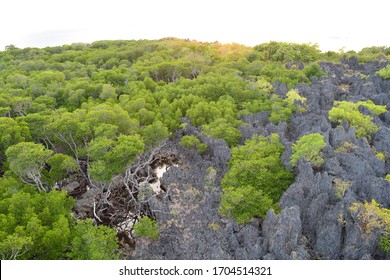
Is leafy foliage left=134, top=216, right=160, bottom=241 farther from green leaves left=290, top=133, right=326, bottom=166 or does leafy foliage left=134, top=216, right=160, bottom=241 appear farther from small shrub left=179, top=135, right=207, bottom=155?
green leaves left=290, top=133, right=326, bottom=166

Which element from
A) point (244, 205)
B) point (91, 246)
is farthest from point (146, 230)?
point (244, 205)

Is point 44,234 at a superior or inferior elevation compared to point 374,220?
inferior

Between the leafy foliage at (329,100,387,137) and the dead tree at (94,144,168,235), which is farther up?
the leafy foliage at (329,100,387,137)

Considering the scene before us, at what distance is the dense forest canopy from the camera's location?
67.9 feet

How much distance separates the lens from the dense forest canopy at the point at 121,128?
20.7 m

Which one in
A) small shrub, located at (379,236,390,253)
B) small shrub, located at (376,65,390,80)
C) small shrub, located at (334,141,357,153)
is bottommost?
small shrub, located at (379,236,390,253)

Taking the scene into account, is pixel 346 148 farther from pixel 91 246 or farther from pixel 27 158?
pixel 27 158

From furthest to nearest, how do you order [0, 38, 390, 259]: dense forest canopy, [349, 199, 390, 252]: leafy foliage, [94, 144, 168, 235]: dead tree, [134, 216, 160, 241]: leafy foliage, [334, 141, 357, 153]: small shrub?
[334, 141, 357, 153]: small shrub < [94, 144, 168, 235]: dead tree < [134, 216, 160, 241]: leafy foliage < [0, 38, 390, 259]: dense forest canopy < [349, 199, 390, 252]: leafy foliage

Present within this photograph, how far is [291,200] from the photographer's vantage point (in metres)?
22.3

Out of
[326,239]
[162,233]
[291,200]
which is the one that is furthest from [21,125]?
[326,239]

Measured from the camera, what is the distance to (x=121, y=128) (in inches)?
1153

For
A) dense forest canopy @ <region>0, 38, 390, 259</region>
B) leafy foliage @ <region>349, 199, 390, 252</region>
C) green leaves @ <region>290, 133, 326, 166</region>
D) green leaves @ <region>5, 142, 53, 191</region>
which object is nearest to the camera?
leafy foliage @ <region>349, 199, 390, 252</region>

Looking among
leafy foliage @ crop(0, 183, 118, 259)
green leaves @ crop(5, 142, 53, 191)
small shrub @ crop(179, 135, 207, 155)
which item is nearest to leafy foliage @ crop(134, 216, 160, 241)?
leafy foliage @ crop(0, 183, 118, 259)

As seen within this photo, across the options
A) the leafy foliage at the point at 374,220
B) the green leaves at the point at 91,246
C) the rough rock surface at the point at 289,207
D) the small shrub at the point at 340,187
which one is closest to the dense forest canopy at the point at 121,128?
the green leaves at the point at 91,246
